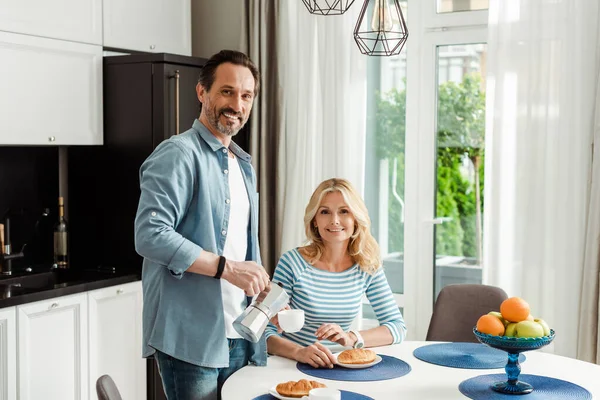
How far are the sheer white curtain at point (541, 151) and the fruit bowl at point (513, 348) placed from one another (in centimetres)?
136

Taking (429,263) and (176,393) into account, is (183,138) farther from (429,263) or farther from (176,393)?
(429,263)

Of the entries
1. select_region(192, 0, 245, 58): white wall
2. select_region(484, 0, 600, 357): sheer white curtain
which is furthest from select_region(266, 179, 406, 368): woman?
select_region(192, 0, 245, 58): white wall

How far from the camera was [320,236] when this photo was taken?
2.86m

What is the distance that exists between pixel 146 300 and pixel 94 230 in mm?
1755

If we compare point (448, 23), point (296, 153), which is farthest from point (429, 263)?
point (448, 23)

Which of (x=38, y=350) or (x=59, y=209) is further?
(x=59, y=209)

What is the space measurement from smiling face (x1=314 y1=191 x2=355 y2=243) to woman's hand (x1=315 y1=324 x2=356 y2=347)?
36 cm

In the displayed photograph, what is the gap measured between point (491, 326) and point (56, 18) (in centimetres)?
241

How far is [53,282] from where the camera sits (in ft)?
12.0

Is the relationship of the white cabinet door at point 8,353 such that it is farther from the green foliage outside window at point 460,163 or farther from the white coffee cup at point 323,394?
the green foliage outside window at point 460,163

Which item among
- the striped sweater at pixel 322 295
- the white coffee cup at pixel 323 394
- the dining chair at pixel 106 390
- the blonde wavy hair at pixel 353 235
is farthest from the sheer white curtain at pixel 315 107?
the dining chair at pixel 106 390

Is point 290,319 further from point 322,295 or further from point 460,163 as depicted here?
point 460,163

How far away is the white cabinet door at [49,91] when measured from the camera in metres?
3.33

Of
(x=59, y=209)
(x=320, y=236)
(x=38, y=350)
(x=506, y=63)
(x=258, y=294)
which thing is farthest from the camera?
(x=59, y=209)
